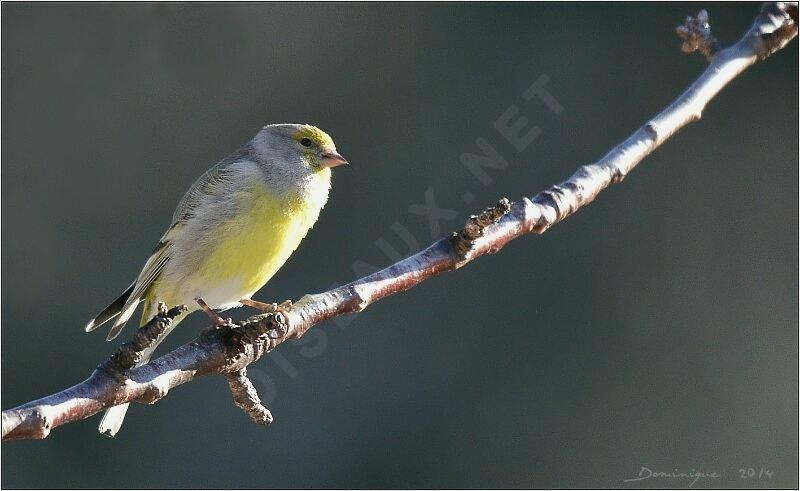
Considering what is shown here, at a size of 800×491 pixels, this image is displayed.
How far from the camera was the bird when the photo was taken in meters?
3.81

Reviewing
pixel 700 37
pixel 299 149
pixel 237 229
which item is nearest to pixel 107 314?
pixel 237 229

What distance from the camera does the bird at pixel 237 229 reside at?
3807 mm

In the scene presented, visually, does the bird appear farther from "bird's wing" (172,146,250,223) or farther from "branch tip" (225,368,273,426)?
"branch tip" (225,368,273,426)

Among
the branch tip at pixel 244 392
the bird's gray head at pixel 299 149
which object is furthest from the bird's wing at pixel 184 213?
the branch tip at pixel 244 392

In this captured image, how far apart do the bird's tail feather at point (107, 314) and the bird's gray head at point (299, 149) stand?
32.9 inches

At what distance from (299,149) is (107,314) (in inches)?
42.5

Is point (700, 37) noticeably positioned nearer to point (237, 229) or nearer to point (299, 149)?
point (299, 149)

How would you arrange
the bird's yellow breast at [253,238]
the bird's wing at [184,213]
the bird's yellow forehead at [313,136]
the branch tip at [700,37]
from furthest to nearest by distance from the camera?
the bird's yellow forehead at [313,136] < the bird's wing at [184,213] < the bird's yellow breast at [253,238] < the branch tip at [700,37]

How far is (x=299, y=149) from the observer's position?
416cm

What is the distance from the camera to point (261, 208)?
3826mm

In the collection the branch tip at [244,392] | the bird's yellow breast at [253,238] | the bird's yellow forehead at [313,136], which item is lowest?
the branch tip at [244,392]

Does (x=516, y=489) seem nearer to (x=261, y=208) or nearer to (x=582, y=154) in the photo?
(x=582, y=154)

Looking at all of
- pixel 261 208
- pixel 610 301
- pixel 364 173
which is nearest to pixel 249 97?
pixel 364 173

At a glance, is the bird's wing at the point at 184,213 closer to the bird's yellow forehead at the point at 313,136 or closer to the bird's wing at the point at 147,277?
the bird's wing at the point at 147,277
